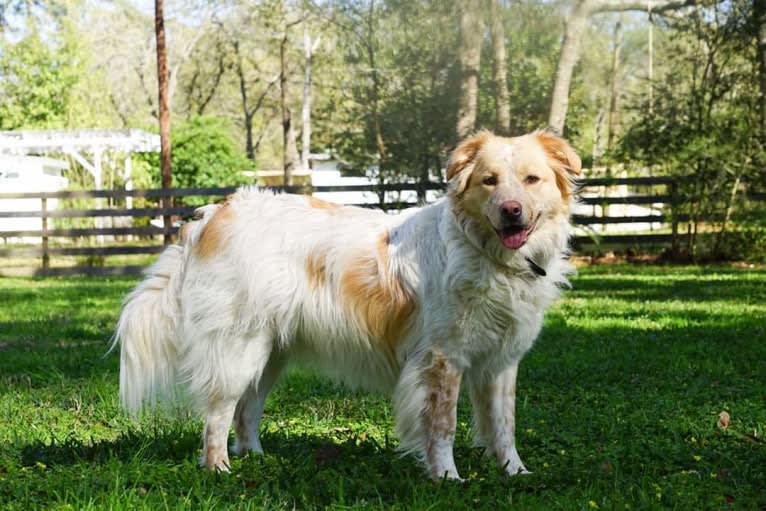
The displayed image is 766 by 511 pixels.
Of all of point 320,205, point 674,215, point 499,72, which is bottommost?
point 674,215

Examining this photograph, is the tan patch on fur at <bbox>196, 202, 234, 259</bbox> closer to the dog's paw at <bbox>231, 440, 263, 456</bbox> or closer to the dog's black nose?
the dog's paw at <bbox>231, 440, 263, 456</bbox>

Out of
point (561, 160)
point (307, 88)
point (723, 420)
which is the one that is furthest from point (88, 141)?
point (561, 160)

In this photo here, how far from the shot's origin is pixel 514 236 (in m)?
3.85

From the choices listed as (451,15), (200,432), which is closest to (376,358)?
(200,432)

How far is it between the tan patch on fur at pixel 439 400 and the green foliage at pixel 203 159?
3020 cm

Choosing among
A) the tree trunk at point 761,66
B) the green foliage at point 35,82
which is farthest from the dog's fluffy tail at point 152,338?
the green foliage at point 35,82

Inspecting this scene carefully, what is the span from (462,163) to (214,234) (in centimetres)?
125

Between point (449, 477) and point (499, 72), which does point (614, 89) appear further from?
point (449, 477)

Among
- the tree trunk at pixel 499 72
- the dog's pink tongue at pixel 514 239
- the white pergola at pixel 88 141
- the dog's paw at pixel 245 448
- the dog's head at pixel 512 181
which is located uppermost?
the tree trunk at pixel 499 72

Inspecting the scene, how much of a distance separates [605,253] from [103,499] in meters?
15.2

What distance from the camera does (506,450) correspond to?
13.9 ft

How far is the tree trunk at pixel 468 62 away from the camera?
1567cm

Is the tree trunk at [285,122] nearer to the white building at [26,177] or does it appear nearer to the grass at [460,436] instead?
the white building at [26,177]

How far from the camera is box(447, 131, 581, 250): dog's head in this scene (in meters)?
3.85
